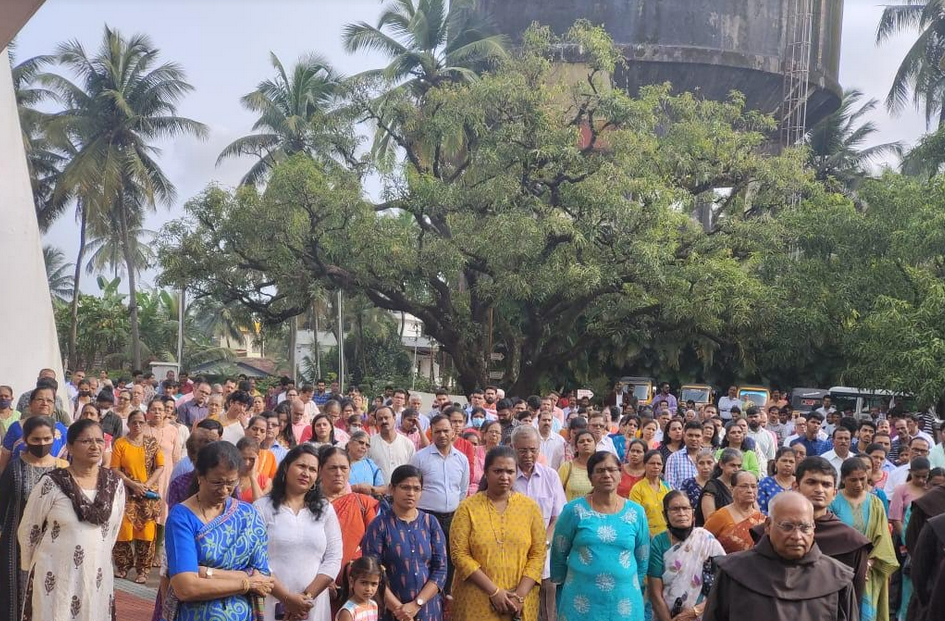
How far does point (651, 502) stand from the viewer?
8.03 m

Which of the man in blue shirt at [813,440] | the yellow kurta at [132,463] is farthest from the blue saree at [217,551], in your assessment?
the man in blue shirt at [813,440]

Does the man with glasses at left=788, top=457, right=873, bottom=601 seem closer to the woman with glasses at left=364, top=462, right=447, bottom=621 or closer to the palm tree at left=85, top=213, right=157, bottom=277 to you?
the woman with glasses at left=364, top=462, right=447, bottom=621

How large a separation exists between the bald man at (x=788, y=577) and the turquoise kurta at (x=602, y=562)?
5.17 ft

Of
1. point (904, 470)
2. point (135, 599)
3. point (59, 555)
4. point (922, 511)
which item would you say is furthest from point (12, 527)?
point (904, 470)

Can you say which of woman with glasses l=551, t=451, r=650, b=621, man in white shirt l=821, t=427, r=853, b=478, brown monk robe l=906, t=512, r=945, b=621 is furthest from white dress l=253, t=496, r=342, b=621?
man in white shirt l=821, t=427, r=853, b=478

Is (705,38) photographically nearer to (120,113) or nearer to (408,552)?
(120,113)

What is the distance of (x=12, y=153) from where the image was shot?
53.0ft

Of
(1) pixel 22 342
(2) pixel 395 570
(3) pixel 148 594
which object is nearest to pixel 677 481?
(2) pixel 395 570

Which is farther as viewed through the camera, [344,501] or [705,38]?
[705,38]

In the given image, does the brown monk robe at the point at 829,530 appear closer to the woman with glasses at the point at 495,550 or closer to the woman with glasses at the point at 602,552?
the woman with glasses at the point at 602,552

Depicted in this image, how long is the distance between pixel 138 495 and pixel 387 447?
2214 mm

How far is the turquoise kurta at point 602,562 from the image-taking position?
20.6 feet

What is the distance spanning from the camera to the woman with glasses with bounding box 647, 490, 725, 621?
636 cm

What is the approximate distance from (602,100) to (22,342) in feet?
45.0
